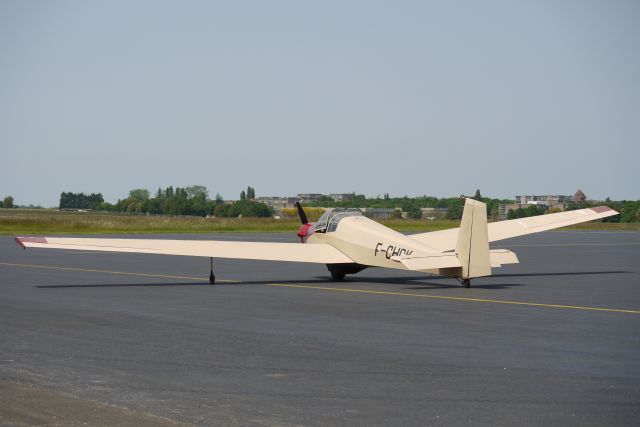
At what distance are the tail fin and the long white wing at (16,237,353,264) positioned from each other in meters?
5.24

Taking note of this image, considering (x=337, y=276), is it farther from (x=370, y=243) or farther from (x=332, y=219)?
(x=370, y=243)

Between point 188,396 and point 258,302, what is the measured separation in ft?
38.8

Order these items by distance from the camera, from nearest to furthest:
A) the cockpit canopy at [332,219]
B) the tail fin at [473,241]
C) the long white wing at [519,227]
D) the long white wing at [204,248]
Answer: the tail fin at [473,241] < the long white wing at [204,248] < the cockpit canopy at [332,219] < the long white wing at [519,227]

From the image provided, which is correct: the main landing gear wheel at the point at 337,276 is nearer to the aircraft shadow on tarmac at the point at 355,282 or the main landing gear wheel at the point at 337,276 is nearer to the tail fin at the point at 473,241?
the aircraft shadow on tarmac at the point at 355,282

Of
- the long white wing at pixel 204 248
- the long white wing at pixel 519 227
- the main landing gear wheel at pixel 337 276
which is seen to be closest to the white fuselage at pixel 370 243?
the long white wing at pixel 204 248

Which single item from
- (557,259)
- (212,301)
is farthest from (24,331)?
(557,259)

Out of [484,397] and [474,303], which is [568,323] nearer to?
[474,303]

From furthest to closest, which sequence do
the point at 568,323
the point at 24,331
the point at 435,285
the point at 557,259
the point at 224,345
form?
the point at 557,259
the point at 435,285
the point at 568,323
the point at 24,331
the point at 224,345

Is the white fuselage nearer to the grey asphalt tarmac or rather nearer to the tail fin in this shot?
the grey asphalt tarmac

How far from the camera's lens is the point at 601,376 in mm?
12047

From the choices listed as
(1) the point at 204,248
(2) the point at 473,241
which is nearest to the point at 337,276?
(1) the point at 204,248

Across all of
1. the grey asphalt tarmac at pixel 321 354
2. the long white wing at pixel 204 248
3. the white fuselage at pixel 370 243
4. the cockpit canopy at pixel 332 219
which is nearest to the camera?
the grey asphalt tarmac at pixel 321 354

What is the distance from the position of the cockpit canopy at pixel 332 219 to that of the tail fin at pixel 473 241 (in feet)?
20.7

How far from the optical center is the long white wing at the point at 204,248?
2659 centimetres
